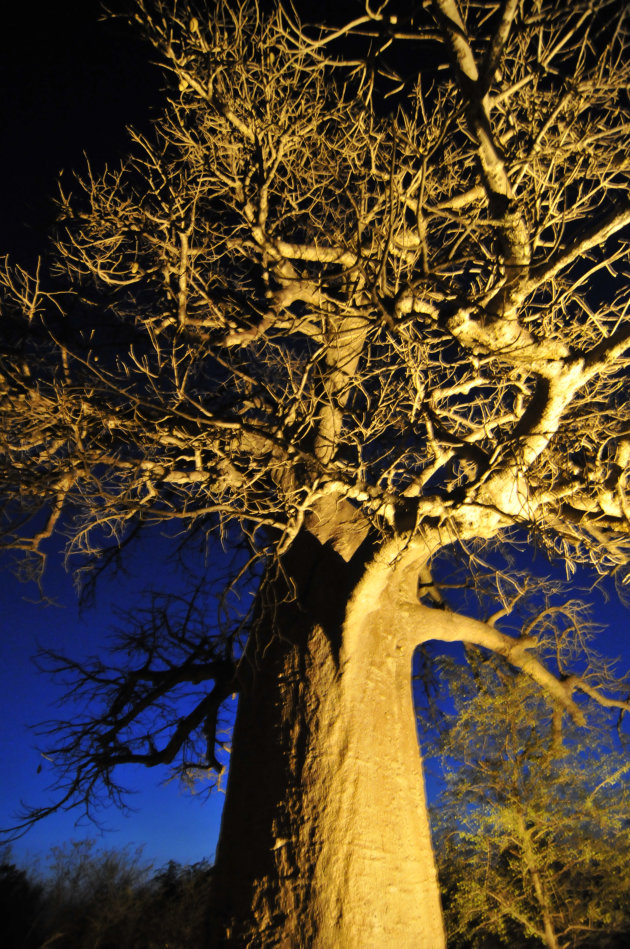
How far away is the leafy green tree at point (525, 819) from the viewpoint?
6262 millimetres

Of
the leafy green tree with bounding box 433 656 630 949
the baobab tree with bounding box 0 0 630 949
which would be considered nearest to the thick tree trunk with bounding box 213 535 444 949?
the baobab tree with bounding box 0 0 630 949

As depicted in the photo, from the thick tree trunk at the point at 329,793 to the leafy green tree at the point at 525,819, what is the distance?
3097 mm

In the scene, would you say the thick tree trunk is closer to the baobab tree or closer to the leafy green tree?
the baobab tree

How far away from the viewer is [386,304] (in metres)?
Answer: 3.57

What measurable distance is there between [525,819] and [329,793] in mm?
4261

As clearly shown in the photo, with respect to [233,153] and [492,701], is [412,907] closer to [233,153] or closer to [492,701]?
[492,701]

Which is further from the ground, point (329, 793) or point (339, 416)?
point (339, 416)

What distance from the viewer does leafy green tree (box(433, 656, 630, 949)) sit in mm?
6262

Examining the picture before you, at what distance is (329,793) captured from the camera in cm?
324

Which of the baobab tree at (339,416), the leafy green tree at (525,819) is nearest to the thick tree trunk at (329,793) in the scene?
the baobab tree at (339,416)

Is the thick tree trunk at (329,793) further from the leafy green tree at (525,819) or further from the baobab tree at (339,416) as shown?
the leafy green tree at (525,819)

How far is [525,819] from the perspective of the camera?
6258 millimetres

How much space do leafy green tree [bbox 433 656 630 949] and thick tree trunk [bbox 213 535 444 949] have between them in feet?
10.2

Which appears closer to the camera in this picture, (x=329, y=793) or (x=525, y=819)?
(x=329, y=793)
